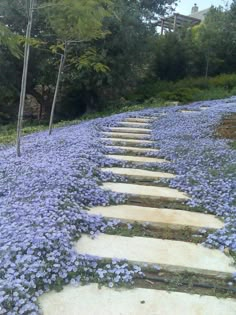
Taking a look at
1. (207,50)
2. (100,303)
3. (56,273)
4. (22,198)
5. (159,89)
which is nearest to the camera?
(100,303)

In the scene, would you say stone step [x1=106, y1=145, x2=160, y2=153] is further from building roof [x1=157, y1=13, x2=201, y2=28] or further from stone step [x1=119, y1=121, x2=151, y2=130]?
building roof [x1=157, y1=13, x2=201, y2=28]

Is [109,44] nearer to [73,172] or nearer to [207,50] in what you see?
[207,50]

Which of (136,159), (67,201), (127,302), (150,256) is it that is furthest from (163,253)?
(136,159)

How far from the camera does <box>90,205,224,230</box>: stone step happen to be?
113 inches

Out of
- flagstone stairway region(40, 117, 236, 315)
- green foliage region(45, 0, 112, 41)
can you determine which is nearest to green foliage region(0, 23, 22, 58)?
flagstone stairway region(40, 117, 236, 315)

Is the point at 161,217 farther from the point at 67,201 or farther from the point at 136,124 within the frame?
the point at 136,124

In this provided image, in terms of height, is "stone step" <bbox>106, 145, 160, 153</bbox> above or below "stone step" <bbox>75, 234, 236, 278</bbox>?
above

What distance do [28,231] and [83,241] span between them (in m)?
0.41

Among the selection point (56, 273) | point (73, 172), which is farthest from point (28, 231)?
point (73, 172)

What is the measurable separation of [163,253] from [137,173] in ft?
5.53

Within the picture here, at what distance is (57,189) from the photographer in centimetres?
310

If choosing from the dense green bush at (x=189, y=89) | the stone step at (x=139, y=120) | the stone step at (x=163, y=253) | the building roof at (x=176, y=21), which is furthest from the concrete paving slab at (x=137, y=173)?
the building roof at (x=176, y=21)

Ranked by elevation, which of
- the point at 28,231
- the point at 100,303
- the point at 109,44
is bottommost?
the point at 100,303

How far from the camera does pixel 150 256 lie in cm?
241
